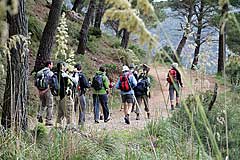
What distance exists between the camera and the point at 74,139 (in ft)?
17.1

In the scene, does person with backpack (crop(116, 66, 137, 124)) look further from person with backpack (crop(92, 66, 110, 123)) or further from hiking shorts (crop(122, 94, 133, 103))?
person with backpack (crop(92, 66, 110, 123))

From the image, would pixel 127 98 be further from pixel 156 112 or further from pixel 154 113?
pixel 156 112

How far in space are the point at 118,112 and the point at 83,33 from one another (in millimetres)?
6626

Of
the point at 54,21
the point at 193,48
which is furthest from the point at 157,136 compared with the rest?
the point at 54,21

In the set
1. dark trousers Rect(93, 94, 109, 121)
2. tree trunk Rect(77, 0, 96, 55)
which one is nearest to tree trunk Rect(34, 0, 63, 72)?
dark trousers Rect(93, 94, 109, 121)

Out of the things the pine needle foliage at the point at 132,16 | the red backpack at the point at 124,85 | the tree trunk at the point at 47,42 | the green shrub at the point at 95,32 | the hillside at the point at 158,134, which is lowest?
the hillside at the point at 158,134

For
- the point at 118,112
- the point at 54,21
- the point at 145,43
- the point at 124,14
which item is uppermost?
the point at 54,21

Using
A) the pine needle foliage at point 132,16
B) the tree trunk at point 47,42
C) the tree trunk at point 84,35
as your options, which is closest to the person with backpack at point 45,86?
the tree trunk at point 47,42

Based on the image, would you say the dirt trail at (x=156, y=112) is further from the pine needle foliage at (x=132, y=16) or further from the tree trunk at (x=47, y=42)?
the tree trunk at (x=47, y=42)

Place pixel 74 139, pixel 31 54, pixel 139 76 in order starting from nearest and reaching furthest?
1. pixel 74 139
2. pixel 139 76
3. pixel 31 54

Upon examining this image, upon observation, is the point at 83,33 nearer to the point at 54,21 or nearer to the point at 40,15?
the point at 40,15

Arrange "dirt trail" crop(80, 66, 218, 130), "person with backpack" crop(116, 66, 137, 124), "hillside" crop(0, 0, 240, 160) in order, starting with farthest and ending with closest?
"person with backpack" crop(116, 66, 137, 124) → "dirt trail" crop(80, 66, 218, 130) → "hillside" crop(0, 0, 240, 160)

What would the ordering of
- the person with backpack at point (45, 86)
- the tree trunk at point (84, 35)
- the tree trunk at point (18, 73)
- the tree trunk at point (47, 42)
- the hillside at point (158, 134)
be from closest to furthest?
1. the hillside at point (158, 134)
2. the tree trunk at point (18, 73)
3. the person with backpack at point (45, 86)
4. the tree trunk at point (47, 42)
5. the tree trunk at point (84, 35)

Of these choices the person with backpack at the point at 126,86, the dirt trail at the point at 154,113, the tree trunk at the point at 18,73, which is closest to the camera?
the dirt trail at the point at 154,113
